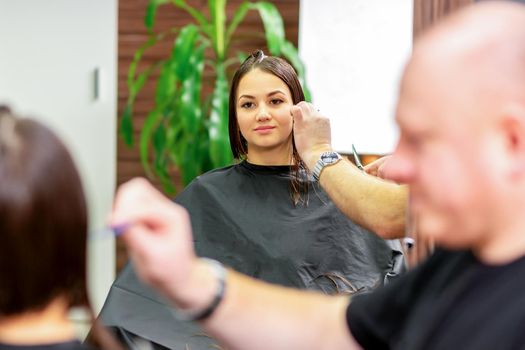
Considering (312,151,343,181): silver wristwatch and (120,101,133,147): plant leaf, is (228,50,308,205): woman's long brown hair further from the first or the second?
(120,101,133,147): plant leaf

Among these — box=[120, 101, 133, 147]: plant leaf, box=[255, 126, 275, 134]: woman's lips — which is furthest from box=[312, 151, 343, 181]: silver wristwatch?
box=[120, 101, 133, 147]: plant leaf

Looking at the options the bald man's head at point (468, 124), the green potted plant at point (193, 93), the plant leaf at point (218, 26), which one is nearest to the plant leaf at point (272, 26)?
the green potted plant at point (193, 93)

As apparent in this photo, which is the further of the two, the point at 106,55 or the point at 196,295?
the point at 106,55

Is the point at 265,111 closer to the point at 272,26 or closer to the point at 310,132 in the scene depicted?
the point at 310,132

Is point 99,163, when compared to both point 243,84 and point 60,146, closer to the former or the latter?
point 243,84

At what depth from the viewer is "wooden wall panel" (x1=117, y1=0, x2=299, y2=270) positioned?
15.0ft

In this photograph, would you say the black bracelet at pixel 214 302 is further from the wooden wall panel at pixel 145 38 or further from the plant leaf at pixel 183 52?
the wooden wall panel at pixel 145 38

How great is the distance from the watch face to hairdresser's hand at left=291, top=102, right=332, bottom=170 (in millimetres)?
62

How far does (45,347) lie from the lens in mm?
1024

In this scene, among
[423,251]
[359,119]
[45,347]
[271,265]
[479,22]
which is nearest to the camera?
[479,22]

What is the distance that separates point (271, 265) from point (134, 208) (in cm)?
177

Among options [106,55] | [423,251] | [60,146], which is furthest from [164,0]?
[60,146]

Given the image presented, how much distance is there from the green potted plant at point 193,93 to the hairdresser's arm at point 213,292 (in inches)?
113

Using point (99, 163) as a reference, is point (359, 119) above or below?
above
